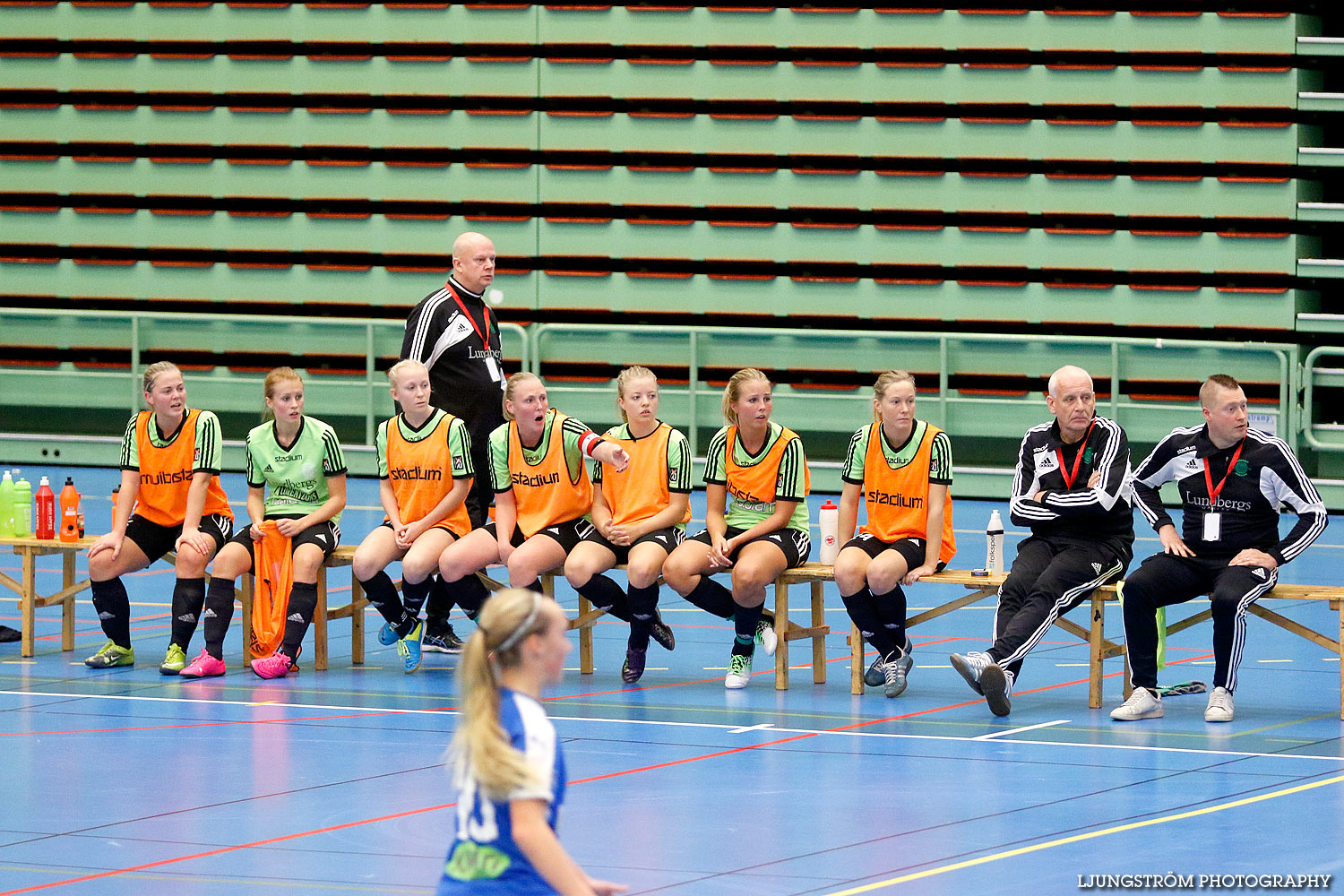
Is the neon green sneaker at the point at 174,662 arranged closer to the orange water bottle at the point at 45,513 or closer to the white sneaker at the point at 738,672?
the orange water bottle at the point at 45,513

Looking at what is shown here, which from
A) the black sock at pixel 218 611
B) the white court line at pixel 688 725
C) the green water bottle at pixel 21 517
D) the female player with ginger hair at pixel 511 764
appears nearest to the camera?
the female player with ginger hair at pixel 511 764

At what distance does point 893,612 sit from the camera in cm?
809

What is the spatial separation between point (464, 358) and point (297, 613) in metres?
1.48

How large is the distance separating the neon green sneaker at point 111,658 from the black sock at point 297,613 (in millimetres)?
771

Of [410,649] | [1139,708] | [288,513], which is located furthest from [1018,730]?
[288,513]

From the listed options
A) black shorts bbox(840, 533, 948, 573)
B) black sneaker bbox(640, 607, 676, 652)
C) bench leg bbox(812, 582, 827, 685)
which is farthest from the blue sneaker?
black shorts bbox(840, 533, 948, 573)

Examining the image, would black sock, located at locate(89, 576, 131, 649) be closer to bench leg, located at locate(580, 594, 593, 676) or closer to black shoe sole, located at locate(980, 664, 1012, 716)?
bench leg, located at locate(580, 594, 593, 676)

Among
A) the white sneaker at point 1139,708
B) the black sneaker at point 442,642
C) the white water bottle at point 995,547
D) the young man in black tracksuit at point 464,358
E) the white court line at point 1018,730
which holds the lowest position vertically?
the white court line at point 1018,730

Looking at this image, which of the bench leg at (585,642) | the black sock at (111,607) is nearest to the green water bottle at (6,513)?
the black sock at (111,607)

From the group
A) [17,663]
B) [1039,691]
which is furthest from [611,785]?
[17,663]

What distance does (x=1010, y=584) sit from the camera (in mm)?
7879

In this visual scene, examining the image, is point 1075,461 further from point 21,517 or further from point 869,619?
point 21,517

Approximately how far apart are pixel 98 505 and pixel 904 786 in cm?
922

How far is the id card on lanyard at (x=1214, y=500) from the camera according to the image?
762 centimetres
